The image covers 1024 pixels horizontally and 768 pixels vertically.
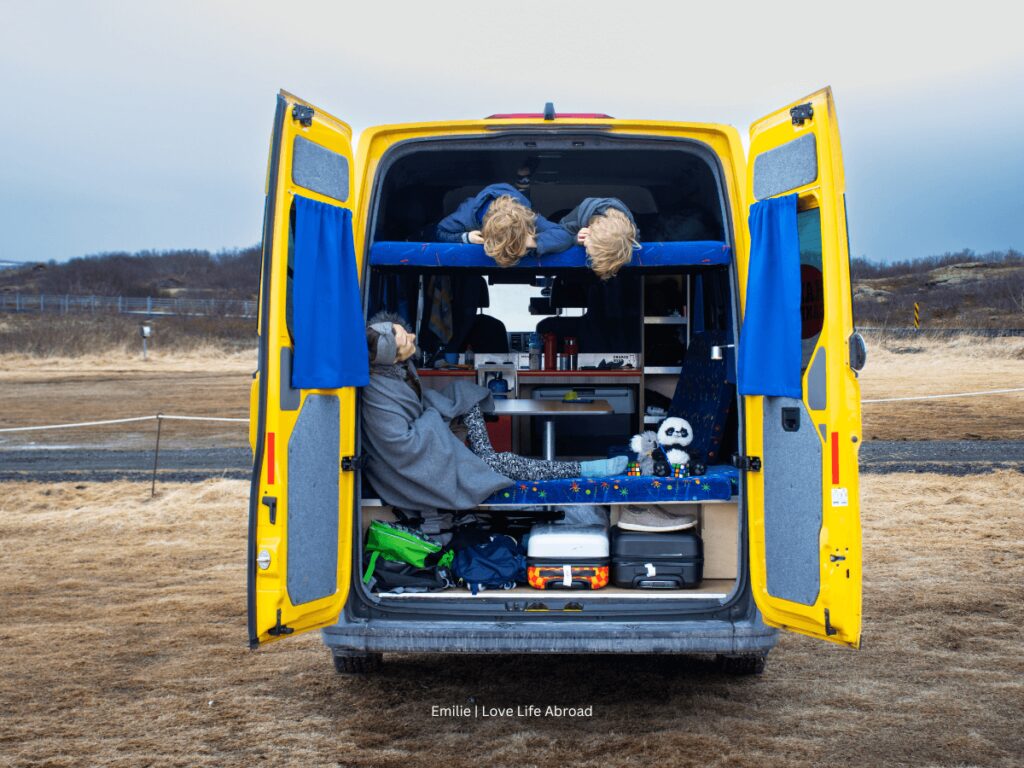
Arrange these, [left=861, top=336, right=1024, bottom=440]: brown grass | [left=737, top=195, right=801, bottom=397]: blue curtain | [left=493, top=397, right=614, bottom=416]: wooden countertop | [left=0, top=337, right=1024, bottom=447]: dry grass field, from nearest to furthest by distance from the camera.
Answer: [left=737, top=195, right=801, bottom=397]: blue curtain → [left=493, top=397, right=614, bottom=416]: wooden countertop → [left=861, top=336, right=1024, bottom=440]: brown grass → [left=0, top=337, right=1024, bottom=447]: dry grass field

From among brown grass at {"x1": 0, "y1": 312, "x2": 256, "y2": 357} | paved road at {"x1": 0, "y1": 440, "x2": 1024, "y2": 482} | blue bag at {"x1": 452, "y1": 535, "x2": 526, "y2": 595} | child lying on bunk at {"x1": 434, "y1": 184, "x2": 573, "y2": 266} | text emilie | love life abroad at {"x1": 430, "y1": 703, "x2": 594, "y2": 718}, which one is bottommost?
text emilie | love life abroad at {"x1": 430, "y1": 703, "x2": 594, "y2": 718}

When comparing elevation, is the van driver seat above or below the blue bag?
above

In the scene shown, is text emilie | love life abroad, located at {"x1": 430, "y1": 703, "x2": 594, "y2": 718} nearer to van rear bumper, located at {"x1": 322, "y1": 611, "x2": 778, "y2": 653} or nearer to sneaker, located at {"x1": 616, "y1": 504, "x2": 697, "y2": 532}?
van rear bumper, located at {"x1": 322, "y1": 611, "x2": 778, "y2": 653}

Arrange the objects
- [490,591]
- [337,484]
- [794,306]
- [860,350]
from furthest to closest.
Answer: [490,591]
[337,484]
[794,306]
[860,350]

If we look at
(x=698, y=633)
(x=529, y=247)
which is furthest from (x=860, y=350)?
(x=529, y=247)

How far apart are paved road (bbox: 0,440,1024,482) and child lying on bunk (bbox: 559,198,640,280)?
21.4 feet

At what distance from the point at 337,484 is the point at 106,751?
124 centimetres

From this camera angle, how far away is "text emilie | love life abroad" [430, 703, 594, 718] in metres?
3.81

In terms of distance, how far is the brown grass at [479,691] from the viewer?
342 cm

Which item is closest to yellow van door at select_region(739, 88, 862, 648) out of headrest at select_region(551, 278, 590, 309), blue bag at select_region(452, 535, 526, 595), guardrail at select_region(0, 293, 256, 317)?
blue bag at select_region(452, 535, 526, 595)

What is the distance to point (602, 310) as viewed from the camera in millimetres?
6359

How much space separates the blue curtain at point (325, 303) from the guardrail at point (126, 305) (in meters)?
38.1

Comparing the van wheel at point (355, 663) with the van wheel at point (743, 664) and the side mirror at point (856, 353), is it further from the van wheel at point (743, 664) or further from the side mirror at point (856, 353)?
the side mirror at point (856, 353)

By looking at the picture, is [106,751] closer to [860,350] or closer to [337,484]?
[337,484]
